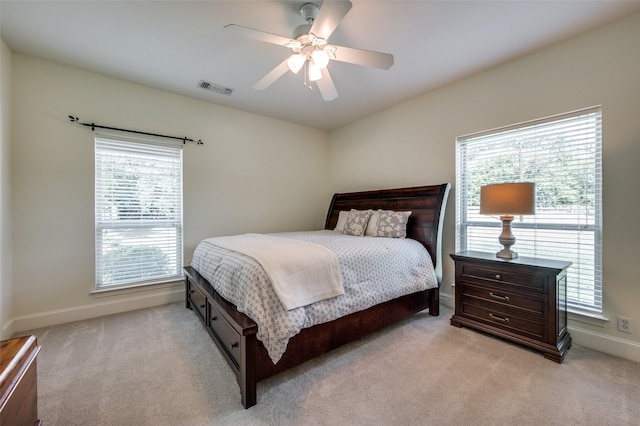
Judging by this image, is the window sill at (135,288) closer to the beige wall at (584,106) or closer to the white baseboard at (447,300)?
the white baseboard at (447,300)

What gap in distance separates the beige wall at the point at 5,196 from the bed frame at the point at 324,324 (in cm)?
145

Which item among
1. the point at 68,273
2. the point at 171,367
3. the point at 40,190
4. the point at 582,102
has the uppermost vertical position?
the point at 582,102

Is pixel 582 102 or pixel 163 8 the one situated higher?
pixel 163 8

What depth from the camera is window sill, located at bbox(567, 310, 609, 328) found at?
2.17 metres

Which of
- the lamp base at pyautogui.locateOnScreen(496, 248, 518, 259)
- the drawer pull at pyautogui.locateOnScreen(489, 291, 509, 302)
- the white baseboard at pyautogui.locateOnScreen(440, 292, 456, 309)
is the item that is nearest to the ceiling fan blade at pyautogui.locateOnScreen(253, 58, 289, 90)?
the lamp base at pyautogui.locateOnScreen(496, 248, 518, 259)

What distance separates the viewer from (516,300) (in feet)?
7.41

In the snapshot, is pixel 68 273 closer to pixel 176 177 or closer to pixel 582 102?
pixel 176 177

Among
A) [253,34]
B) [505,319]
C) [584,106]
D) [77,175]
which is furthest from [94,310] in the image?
[584,106]

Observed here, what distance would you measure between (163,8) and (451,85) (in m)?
2.97

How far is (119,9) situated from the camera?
1.98m

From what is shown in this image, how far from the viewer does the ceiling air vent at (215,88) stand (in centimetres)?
310

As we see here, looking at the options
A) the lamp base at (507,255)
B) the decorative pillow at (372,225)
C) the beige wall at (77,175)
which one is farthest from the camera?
the decorative pillow at (372,225)

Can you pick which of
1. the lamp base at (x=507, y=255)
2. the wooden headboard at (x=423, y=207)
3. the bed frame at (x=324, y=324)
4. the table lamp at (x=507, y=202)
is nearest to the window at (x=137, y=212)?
the bed frame at (x=324, y=324)

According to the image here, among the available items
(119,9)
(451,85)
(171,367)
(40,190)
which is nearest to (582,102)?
(451,85)
